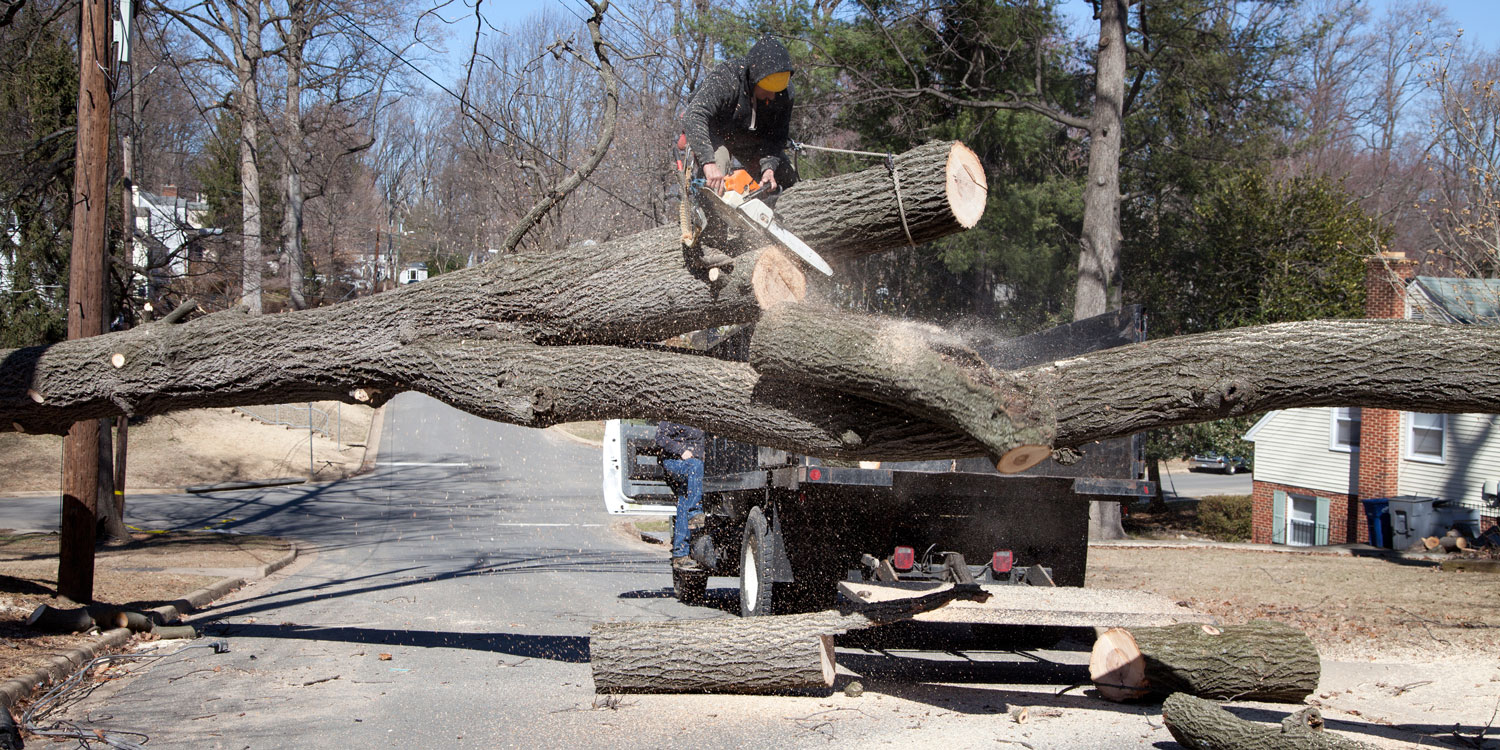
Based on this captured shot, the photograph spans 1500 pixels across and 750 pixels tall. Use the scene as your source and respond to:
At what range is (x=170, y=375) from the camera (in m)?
6.26

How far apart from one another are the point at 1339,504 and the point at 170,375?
1985 cm

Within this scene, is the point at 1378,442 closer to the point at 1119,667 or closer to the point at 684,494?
the point at 684,494

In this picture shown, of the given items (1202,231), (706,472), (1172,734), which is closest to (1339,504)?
(1202,231)

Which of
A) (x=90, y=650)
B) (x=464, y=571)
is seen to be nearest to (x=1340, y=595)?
(x=464, y=571)

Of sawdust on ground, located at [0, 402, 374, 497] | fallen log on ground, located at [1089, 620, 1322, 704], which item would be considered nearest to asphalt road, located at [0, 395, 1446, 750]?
fallen log on ground, located at [1089, 620, 1322, 704]

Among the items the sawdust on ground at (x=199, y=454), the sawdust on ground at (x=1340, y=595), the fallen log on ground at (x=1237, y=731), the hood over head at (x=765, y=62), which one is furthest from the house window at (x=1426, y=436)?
the sawdust on ground at (x=199, y=454)

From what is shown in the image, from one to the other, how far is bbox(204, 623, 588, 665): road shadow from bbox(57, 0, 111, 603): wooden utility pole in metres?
1.17

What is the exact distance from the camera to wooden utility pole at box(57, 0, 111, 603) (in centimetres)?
786

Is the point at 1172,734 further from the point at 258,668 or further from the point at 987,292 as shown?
the point at 987,292

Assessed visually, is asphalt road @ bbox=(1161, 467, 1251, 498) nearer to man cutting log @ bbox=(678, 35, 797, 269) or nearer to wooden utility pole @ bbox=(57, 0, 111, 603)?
man cutting log @ bbox=(678, 35, 797, 269)

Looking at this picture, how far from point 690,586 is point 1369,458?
1459cm

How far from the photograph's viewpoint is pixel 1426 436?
57.0ft

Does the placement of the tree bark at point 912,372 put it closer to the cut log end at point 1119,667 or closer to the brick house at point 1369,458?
the cut log end at point 1119,667

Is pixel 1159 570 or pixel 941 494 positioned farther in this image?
pixel 1159 570
